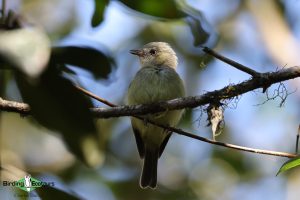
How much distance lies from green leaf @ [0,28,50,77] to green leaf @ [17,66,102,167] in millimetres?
51

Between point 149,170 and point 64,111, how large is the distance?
4.56 m

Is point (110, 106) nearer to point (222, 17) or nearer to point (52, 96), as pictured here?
point (52, 96)

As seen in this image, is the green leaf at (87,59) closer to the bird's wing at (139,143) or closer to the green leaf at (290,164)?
the green leaf at (290,164)

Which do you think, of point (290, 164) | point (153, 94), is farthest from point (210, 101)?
point (153, 94)

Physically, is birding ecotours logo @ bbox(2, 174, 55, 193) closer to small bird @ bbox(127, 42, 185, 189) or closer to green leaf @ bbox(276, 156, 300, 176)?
green leaf @ bbox(276, 156, 300, 176)

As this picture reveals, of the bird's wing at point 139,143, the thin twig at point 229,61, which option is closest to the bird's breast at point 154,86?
the bird's wing at point 139,143

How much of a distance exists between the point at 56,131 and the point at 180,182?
5722 millimetres

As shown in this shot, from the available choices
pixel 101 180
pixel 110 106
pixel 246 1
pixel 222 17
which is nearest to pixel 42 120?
pixel 110 106

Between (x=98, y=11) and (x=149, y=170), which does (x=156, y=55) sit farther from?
(x=98, y=11)

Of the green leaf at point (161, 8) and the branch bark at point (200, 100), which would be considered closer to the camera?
the green leaf at point (161, 8)

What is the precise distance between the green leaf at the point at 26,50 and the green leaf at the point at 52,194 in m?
0.35

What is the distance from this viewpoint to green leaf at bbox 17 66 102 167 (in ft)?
3.65

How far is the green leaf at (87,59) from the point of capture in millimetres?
1369

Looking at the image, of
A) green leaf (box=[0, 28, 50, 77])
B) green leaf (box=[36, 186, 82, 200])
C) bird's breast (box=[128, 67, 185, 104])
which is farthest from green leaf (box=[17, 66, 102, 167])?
bird's breast (box=[128, 67, 185, 104])
